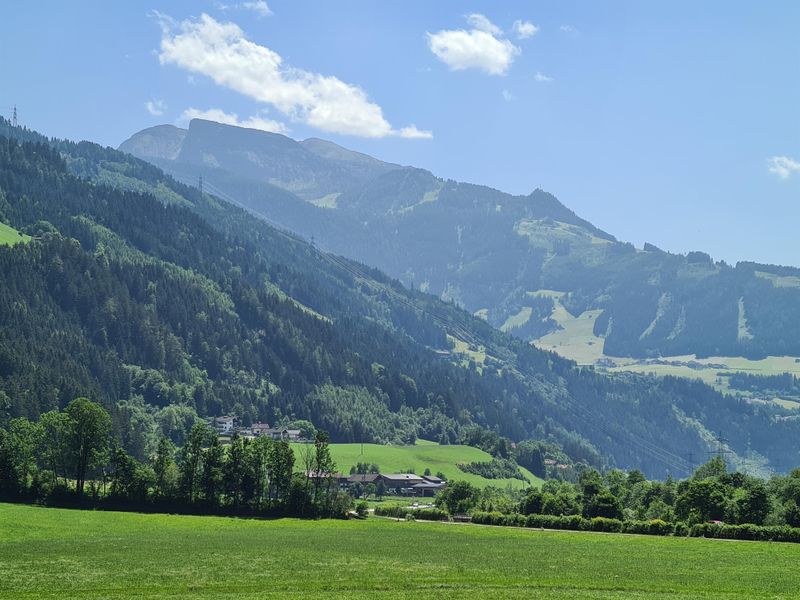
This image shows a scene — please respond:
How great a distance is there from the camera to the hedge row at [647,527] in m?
114

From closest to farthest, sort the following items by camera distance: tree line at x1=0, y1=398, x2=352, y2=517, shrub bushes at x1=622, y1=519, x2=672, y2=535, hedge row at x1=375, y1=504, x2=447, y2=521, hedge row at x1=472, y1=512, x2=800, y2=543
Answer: hedge row at x1=472, y1=512, x2=800, y2=543, shrub bushes at x1=622, y1=519, x2=672, y2=535, tree line at x1=0, y1=398, x2=352, y2=517, hedge row at x1=375, y1=504, x2=447, y2=521

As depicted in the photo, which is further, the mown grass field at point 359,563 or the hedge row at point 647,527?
the hedge row at point 647,527

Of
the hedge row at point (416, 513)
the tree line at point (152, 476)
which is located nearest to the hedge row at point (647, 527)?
the hedge row at point (416, 513)

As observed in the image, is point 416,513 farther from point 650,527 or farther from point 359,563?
point 359,563

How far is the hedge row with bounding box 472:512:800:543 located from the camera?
374 feet

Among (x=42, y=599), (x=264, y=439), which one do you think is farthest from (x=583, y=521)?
(x=42, y=599)

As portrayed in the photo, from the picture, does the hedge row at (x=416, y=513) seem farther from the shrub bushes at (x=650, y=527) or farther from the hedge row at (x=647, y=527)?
the shrub bushes at (x=650, y=527)

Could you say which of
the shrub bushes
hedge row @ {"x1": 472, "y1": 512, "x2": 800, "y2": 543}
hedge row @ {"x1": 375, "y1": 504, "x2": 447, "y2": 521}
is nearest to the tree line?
hedge row @ {"x1": 375, "y1": 504, "x2": 447, "y2": 521}

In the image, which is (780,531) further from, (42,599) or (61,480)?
(61,480)

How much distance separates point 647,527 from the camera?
428 ft

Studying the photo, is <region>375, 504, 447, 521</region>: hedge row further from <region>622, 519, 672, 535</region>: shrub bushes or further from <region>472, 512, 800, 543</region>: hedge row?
<region>622, 519, 672, 535</region>: shrub bushes

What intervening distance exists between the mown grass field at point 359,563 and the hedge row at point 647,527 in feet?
22.9

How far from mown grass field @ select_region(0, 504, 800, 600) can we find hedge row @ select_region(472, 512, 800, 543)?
275 inches

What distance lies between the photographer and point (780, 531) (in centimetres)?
11312
